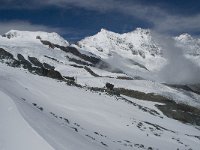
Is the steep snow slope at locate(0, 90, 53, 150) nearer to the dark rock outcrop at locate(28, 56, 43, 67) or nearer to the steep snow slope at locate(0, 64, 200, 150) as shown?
the steep snow slope at locate(0, 64, 200, 150)

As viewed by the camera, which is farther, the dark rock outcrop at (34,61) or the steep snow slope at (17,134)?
the dark rock outcrop at (34,61)

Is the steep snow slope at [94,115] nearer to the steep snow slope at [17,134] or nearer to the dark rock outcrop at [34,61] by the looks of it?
the steep snow slope at [17,134]

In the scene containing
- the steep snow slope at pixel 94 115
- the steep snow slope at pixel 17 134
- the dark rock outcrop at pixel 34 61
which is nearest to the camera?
the steep snow slope at pixel 17 134

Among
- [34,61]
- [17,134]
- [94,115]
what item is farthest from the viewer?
[34,61]

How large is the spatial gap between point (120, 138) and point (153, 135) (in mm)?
6148

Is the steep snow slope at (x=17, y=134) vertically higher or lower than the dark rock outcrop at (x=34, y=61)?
lower

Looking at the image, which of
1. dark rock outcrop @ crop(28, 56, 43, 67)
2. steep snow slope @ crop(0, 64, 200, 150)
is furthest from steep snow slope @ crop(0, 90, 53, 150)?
dark rock outcrop @ crop(28, 56, 43, 67)

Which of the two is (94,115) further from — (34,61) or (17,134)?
(34,61)

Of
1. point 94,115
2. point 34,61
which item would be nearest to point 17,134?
point 94,115

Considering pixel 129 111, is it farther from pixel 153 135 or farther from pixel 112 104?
pixel 153 135

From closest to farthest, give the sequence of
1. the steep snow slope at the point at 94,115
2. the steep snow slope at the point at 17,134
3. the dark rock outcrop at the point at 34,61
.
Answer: the steep snow slope at the point at 17,134 < the steep snow slope at the point at 94,115 < the dark rock outcrop at the point at 34,61

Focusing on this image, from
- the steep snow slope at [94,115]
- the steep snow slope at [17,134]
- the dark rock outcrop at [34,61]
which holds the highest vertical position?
the dark rock outcrop at [34,61]

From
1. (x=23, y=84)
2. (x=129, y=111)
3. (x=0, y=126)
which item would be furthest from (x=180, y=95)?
(x=0, y=126)

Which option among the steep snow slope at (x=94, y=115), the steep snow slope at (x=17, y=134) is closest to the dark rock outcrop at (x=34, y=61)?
the steep snow slope at (x=94, y=115)
